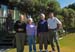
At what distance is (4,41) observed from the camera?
68.5 ft

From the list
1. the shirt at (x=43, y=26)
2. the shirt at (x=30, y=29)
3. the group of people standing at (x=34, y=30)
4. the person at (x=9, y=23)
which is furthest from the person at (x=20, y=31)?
the person at (x=9, y=23)

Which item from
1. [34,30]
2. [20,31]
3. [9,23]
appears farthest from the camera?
[9,23]

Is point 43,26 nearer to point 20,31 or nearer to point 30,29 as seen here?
point 30,29

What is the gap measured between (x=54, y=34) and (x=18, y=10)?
36.9ft

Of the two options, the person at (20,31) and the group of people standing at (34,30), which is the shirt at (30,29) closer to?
the group of people standing at (34,30)

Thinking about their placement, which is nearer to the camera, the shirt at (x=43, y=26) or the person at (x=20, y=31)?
the person at (x=20, y=31)

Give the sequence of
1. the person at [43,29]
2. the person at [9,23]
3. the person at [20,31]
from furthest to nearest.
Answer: the person at [9,23]
the person at [43,29]
the person at [20,31]

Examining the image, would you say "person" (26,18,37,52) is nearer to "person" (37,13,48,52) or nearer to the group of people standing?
the group of people standing

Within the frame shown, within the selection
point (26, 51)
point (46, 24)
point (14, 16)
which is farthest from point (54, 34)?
point (14, 16)

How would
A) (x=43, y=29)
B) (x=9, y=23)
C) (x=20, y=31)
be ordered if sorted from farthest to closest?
(x=9, y=23) < (x=43, y=29) < (x=20, y=31)

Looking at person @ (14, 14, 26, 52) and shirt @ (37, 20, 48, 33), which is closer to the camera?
person @ (14, 14, 26, 52)

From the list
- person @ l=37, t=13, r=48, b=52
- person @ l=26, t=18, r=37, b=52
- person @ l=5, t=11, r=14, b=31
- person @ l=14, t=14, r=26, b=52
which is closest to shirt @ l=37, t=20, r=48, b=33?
person @ l=37, t=13, r=48, b=52

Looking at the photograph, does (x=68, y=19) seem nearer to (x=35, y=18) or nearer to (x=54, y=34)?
(x=35, y=18)

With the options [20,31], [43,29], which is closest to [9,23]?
[43,29]
